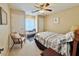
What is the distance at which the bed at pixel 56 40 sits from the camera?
1.48m

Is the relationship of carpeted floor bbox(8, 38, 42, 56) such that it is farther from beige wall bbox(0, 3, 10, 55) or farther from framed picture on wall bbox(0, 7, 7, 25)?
framed picture on wall bbox(0, 7, 7, 25)

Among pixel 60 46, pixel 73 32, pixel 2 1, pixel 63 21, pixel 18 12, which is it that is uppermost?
pixel 2 1

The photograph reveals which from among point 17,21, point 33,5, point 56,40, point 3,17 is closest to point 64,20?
point 56,40

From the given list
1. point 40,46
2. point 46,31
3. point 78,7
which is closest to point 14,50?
point 40,46

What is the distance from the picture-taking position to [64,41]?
4.88 ft

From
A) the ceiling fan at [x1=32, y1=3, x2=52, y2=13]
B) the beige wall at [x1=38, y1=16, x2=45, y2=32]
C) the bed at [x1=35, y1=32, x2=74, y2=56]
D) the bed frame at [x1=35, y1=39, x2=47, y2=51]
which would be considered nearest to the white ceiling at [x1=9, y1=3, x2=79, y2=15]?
the ceiling fan at [x1=32, y1=3, x2=52, y2=13]

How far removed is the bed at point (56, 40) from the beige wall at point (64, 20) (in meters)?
0.08

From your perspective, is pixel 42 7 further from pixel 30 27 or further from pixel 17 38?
pixel 17 38

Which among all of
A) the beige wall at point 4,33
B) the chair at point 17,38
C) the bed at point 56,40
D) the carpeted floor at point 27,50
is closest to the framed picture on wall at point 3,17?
the beige wall at point 4,33

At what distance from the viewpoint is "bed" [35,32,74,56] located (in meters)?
1.48

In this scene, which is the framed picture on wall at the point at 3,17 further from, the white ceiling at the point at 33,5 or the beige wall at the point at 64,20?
the beige wall at the point at 64,20

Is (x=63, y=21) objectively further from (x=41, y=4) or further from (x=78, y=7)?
(x=41, y=4)

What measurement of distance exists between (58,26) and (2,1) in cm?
85

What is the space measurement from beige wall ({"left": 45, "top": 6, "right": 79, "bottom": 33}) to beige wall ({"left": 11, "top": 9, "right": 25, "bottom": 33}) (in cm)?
36
